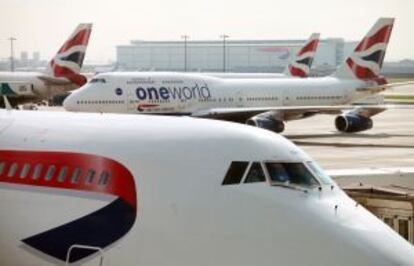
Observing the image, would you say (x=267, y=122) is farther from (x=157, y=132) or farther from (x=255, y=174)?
(x=255, y=174)

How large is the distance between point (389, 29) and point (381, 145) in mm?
13431

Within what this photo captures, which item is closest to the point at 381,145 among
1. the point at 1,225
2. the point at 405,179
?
the point at 405,179

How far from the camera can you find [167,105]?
5103 cm

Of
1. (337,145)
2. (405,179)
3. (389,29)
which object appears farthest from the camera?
(389,29)

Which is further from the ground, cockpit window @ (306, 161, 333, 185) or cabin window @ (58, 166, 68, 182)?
cockpit window @ (306, 161, 333, 185)

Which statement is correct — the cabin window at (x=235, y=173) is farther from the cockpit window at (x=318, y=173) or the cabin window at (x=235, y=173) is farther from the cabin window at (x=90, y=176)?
the cabin window at (x=90, y=176)

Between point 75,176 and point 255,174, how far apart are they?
3.05 m

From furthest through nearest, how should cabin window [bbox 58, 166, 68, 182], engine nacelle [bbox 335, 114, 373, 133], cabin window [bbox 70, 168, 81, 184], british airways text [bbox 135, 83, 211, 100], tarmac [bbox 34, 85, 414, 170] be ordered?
1. engine nacelle [bbox 335, 114, 373, 133]
2. british airways text [bbox 135, 83, 211, 100]
3. tarmac [bbox 34, 85, 414, 170]
4. cabin window [bbox 58, 166, 68, 182]
5. cabin window [bbox 70, 168, 81, 184]

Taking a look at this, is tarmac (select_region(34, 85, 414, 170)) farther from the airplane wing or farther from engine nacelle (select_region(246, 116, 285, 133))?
the airplane wing

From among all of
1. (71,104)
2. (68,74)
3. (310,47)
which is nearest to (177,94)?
(71,104)

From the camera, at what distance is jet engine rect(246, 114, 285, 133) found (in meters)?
49.7

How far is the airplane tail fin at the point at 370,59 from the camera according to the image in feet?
200

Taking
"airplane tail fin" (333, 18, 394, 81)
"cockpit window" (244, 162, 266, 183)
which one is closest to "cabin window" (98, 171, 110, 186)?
"cockpit window" (244, 162, 266, 183)

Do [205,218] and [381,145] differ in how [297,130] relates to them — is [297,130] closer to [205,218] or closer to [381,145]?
[381,145]
